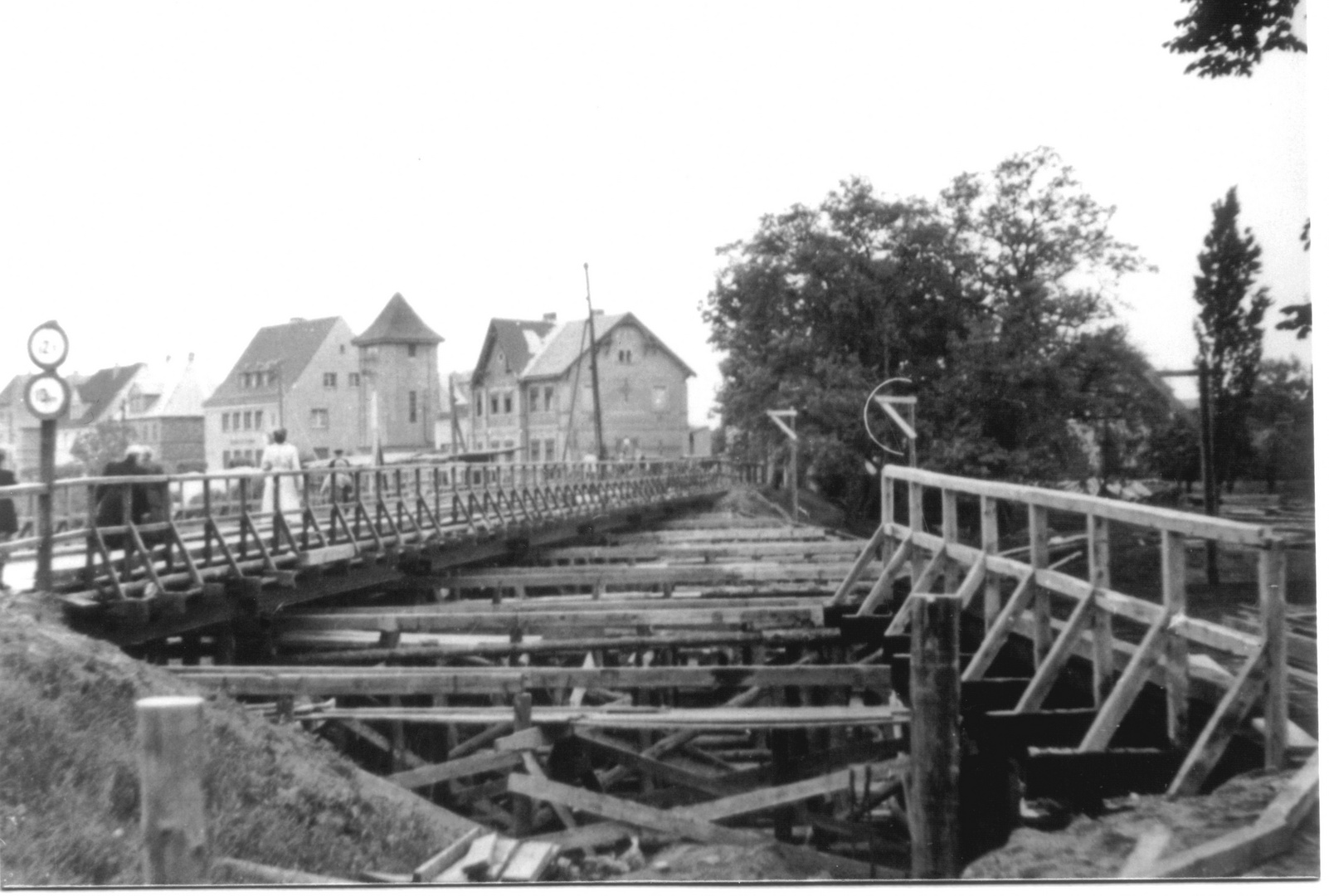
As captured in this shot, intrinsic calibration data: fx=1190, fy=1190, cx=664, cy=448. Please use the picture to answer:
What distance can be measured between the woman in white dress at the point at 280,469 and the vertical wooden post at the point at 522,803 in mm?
5685

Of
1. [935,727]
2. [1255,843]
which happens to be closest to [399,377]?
[935,727]

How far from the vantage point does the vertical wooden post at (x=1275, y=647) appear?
5.25 metres

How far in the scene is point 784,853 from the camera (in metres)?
7.22

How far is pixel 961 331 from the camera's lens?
404 inches

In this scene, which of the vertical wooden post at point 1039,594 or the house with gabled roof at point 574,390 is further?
the house with gabled roof at point 574,390

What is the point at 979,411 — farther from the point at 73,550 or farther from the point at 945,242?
the point at 73,550

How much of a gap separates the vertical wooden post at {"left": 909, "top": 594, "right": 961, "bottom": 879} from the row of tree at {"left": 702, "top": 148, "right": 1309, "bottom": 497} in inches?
85.9

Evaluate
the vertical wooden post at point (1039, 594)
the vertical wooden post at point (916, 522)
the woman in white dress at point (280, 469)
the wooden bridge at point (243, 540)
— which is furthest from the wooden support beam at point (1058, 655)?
the woman in white dress at point (280, 469)

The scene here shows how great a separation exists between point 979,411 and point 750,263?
7.71ft

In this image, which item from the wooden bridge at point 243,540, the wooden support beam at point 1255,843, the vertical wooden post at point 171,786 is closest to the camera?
the vertical wooden post at point 171,786

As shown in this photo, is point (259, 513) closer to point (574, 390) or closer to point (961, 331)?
point (961, 331)

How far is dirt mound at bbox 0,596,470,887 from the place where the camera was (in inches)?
216

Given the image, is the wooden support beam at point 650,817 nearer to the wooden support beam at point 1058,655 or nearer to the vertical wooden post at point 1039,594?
the wooden support beam at point 1058,655

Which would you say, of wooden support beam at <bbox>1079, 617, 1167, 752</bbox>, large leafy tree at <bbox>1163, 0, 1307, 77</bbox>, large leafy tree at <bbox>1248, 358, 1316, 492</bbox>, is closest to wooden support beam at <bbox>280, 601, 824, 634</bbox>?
wooden support beam at <bbox>1079, 617, 1167, 752</bbox>
